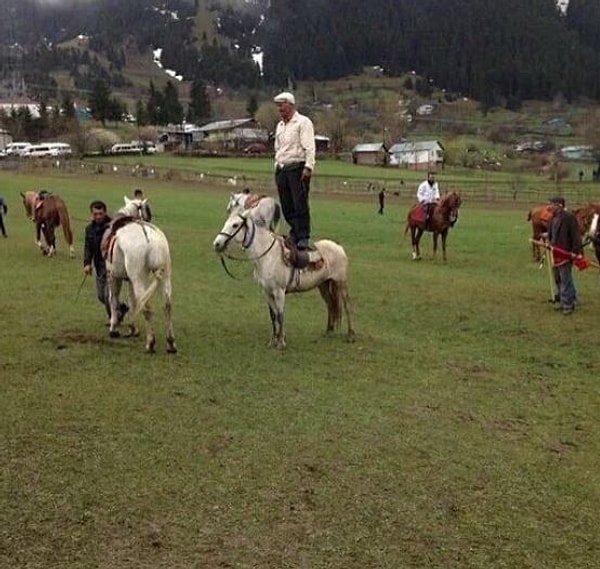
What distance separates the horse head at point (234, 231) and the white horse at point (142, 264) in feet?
2.53

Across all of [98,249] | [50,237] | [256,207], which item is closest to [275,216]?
[256,207]

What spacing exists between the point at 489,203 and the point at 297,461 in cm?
5124

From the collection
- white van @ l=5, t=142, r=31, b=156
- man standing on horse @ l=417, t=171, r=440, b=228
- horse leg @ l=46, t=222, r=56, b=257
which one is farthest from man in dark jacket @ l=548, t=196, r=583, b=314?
white van @ l=5, t=142, r=31, b=156

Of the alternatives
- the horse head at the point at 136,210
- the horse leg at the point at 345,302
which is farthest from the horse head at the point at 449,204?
the horse head at the point at 136,210

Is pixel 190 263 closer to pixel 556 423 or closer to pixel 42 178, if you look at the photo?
pixel 556 423

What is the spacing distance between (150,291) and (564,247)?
882cm

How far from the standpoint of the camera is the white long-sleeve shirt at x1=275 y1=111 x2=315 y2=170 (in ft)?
34.6

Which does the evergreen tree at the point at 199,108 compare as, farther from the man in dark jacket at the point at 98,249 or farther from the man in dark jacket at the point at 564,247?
the man in dark jacket at the point at 98,249

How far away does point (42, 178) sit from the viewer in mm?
Answer: 66000

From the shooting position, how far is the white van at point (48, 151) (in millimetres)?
91731

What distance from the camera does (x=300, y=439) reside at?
7867mm

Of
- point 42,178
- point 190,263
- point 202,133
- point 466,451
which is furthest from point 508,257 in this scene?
point 202,133

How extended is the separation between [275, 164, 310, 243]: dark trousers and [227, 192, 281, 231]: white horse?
26cm

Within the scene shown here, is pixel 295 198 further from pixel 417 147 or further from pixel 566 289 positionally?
pixel 417 147
